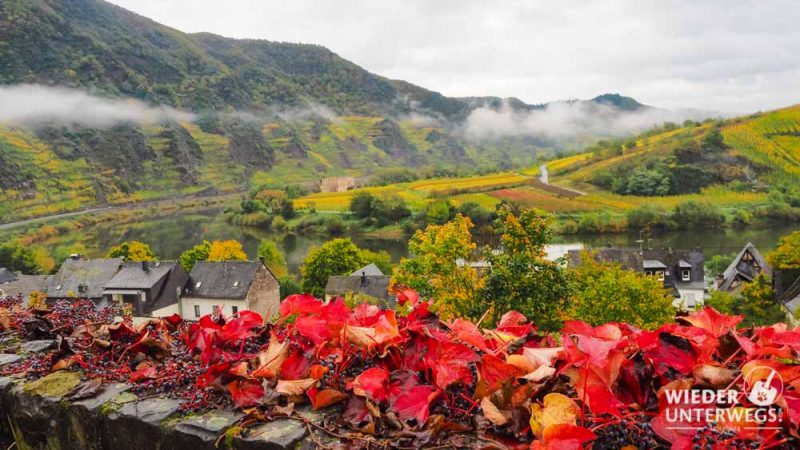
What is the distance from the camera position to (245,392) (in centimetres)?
199

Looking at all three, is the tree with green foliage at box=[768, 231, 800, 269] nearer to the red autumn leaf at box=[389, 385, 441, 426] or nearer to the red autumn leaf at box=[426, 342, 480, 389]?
the red autumn leaf at box=[426, 342, 480, 389]

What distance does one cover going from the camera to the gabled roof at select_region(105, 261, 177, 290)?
103ft

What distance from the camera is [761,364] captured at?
148 cm

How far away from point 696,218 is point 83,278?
232 ft

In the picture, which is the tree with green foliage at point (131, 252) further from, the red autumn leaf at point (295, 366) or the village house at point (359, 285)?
the red autumn leaf at point (295, 366)

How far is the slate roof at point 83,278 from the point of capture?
3281cm

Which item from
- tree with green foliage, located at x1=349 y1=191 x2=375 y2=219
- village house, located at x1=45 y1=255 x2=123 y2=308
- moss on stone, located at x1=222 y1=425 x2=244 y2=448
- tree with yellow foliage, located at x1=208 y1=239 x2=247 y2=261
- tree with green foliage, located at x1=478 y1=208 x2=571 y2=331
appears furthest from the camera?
tree with green foliage, located at x1=349 y1=191 x2=375 y2=219

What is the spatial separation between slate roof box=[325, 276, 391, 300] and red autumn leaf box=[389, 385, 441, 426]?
1194 inches

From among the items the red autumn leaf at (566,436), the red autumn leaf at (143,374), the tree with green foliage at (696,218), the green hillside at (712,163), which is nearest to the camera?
the red autumn leaf at (566,436)

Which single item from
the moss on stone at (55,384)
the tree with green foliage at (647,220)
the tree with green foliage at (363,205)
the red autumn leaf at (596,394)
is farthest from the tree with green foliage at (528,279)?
the tree with green foliage at (363,205)

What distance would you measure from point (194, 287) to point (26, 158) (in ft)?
464

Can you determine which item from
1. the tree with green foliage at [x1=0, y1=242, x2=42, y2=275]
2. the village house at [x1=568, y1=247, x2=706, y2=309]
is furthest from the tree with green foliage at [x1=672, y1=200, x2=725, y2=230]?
the tree with green foliage at [x1=0, y1=242, x2=42, y2=275]

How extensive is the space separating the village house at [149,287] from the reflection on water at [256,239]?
75.4 ft

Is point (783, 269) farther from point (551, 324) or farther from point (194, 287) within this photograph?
point (194, 287)
